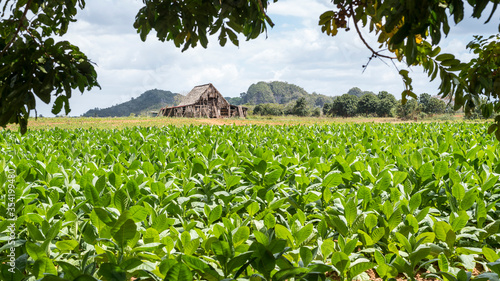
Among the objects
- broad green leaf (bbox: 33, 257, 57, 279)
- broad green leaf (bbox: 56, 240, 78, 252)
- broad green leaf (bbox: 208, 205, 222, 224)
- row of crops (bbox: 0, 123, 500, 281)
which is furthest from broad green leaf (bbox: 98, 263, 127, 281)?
broad green leaf (bbox: 208, 205, 222, 224)

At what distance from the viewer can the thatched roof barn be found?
54.8 meters

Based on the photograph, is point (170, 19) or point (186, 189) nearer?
point (170, 19)

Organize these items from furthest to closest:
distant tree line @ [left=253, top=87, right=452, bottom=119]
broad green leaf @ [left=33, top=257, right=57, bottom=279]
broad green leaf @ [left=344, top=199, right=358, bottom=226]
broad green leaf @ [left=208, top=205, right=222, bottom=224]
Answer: distant tree line @ [left=253, top=87, right=452, bottom=119], broad green leaf @ [left=208, top=205, right=222, bottom=224], broad green leaf @ [left=344, top=199, right=358, bottom=226], broad green leaf @ [left=33, top=257, right=57, bottom=279]

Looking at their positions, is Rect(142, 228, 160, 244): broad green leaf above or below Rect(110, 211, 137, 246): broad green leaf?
below

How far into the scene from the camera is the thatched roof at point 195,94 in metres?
54.8

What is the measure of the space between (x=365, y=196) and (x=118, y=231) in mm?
2173

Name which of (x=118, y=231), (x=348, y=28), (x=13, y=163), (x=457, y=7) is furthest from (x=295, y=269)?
(x=13, y=163)

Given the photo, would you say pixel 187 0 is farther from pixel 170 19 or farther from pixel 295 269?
pixel 295 269

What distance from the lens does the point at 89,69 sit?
8.91 feet

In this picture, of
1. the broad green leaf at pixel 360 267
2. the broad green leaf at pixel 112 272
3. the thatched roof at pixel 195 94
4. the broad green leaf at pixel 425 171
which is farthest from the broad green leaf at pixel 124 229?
the thatched roof at pixel 195 94

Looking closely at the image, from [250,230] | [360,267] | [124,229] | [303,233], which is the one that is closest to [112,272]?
[124,229]

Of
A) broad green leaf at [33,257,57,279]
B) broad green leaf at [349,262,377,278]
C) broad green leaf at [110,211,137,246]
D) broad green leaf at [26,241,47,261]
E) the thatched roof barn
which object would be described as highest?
the thatched roof barn

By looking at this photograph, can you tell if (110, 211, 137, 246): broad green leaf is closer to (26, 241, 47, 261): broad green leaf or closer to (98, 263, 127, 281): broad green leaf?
(98, 263, 127, 281): broad green leaf

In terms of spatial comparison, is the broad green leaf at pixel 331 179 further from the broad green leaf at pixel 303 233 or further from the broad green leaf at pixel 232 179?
the broad green leaf at pixel 303 233
